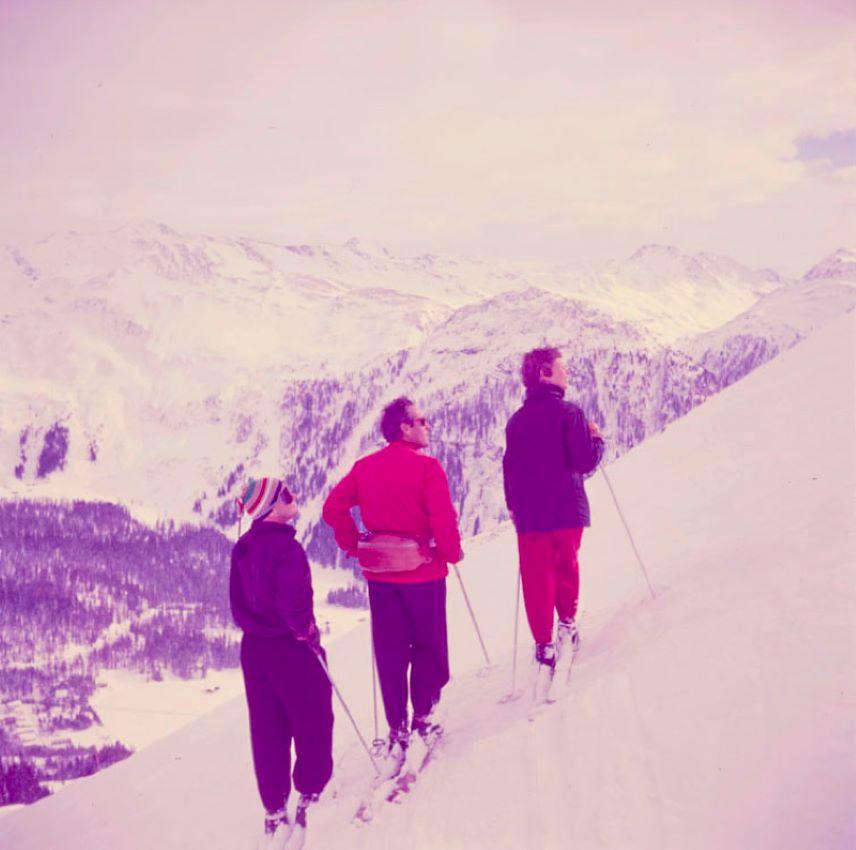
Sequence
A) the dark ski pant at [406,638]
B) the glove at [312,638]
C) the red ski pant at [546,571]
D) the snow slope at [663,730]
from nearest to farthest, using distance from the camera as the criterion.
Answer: the snow slope at [663,730] < the glove at [312,638] < the dark ski pant at [406,638] < the red ski pant at [546,571]

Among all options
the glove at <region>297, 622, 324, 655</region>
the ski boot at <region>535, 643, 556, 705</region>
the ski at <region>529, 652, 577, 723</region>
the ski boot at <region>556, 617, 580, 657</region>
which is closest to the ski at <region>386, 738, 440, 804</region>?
the ski at <region>529, 652, 577, 723</region>

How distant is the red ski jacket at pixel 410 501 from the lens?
25.5 feet

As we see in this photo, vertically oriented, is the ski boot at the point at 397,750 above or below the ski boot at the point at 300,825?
above

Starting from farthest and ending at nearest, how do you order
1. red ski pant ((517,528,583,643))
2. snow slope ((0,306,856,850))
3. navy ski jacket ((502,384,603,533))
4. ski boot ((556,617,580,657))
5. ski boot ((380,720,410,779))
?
ski boot ((556,617,580,657)) → red ski pant ((517,528,583,643)) → navy ski jacket ((502,384,603,533)) → ski boot ((380,720,410,779)) → snow slope ((0,306,856,850))

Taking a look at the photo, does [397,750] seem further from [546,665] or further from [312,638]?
[546,665]

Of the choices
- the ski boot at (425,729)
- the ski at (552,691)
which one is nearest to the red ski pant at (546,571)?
the ski at (552,691)

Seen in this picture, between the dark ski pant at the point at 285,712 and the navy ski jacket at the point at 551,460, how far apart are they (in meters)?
2.80

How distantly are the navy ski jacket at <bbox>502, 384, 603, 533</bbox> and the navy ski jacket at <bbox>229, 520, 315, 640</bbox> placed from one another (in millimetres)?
2539

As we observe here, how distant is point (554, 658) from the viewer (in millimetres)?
8641

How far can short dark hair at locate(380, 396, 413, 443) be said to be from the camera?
7.91m

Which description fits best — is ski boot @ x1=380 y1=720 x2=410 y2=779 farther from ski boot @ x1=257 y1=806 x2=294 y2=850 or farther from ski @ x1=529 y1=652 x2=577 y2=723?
ski @ x1=529 y1=652 x2=577 y2=723

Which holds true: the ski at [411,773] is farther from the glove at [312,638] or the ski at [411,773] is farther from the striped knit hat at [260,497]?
the striped knit hat at [260,497]

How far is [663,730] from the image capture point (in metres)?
6.99

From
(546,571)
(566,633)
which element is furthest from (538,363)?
(566,633)
